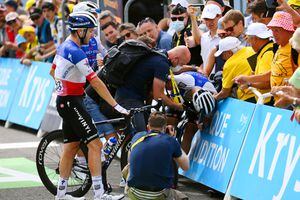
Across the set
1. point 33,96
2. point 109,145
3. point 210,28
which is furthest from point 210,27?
point 33,96

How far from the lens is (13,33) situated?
18656 millimetres

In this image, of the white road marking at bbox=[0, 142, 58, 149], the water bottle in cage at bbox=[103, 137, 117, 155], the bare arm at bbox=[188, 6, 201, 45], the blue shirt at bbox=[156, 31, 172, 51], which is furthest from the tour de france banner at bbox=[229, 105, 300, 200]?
the white road marking at bbox=[0, 142, 58, 149]

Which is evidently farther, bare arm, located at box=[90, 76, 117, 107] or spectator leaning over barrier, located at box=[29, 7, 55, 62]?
spectator leaning over barrier, located at box=[29, 7, 55, 62]

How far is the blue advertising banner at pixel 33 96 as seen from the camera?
15.9 m

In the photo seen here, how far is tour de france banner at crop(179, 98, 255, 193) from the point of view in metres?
9.69

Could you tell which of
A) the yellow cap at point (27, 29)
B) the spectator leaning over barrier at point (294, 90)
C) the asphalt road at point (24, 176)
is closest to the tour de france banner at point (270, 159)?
the spectator leaning over barrier at point (294, 90)

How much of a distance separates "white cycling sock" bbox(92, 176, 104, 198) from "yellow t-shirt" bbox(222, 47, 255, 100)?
1.79 m

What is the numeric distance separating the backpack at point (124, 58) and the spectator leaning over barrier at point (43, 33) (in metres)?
6.31

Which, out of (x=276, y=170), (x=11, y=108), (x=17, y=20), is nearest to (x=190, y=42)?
(x=276, y=170)

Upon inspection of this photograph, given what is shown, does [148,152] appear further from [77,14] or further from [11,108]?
[11,108]

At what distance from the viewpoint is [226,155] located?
9.88 meters

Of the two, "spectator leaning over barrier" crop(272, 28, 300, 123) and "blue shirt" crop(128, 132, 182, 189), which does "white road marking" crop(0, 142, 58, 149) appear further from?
"blue shirt" crop(128, 132, 182, 189)

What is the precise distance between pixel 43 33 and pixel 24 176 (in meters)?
5.53

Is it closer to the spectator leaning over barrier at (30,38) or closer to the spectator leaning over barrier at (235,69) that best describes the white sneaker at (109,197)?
the spectator leaning over barrier at (235,69)
